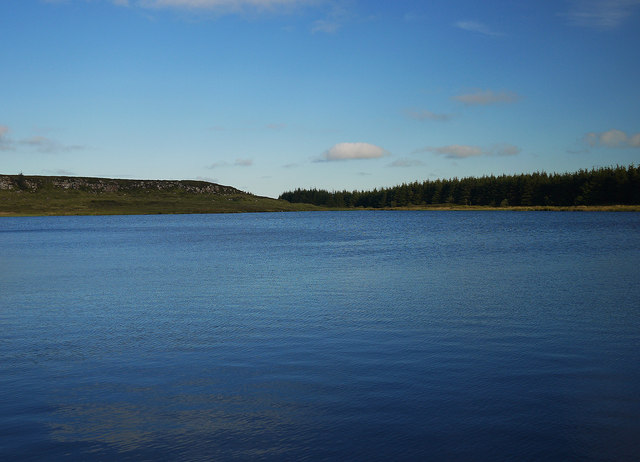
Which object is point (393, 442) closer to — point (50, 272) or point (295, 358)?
point (295, 358)

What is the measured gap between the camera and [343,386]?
13008 millimetres

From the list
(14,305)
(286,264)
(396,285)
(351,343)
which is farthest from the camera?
(286,264)

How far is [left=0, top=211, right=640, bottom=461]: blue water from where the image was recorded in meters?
10.0

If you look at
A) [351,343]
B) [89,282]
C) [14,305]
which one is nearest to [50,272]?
[89,282]

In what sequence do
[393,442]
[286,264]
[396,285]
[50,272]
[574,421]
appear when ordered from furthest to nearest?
[286,264] → [50,272] → [396,285] → [574,421] → [393,442]

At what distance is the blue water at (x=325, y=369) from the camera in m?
10.0

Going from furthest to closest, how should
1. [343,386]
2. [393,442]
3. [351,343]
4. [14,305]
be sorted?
[14,305] < [351,343] < [343,386] < [393,442]

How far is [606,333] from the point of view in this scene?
18.0 meters

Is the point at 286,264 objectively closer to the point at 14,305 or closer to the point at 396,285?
the point at 396,285

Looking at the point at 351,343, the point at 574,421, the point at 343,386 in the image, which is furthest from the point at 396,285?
the point at 574,421

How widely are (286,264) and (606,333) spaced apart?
2645 cm

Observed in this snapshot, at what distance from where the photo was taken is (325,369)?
47.6 feet

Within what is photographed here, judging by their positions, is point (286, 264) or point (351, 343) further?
point (286, 264)

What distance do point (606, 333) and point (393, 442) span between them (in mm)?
11621
